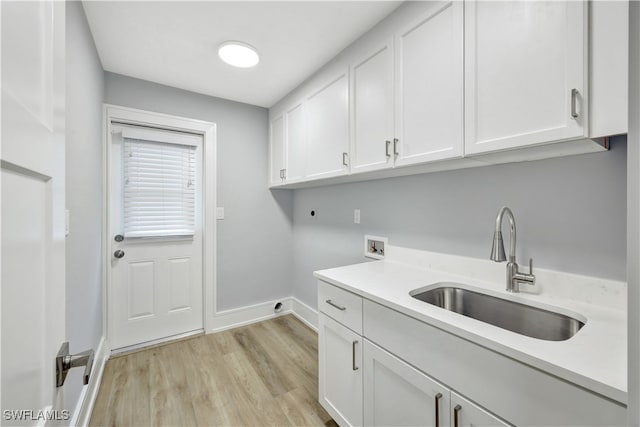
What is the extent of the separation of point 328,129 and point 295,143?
510 millimetres

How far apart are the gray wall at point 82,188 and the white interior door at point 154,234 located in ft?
0.81

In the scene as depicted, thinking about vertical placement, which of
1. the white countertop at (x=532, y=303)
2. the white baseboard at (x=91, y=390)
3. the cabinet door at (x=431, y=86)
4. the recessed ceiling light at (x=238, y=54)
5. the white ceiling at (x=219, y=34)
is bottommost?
the white baseboard at (x=91, y=390)

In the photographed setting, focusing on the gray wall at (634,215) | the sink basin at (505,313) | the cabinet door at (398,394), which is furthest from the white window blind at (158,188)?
the gray wall at (634,215)

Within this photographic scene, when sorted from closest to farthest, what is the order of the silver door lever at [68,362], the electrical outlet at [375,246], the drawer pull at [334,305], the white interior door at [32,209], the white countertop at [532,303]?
the white interior door at [32,209] → the silver door lever at [68,362] → the white countertop at [532,303] → the drawer pull at [334,305] → the electrical outlet at [375,246]

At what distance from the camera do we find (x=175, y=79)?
2330 mm

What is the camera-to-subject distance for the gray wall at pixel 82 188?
132 centimetres

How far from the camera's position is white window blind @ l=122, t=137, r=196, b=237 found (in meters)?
2.36

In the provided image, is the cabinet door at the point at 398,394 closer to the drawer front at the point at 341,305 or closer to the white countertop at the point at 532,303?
the drawer front at the point at 341,305

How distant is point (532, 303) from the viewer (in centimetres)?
113

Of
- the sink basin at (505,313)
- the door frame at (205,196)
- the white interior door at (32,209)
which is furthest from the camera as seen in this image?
the door frame at (205,196)

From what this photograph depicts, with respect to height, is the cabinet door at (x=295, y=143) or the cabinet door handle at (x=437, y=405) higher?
the cabinet door at (x=295, y=143)

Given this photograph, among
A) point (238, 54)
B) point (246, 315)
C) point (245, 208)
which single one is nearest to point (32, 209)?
point (238, 54)

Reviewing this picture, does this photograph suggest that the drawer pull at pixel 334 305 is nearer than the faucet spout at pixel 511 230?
No

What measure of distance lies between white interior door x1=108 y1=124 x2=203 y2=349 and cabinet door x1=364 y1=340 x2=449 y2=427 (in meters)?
2.01
